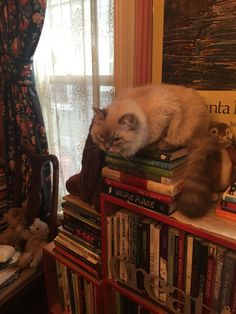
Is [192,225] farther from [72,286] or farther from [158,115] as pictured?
[72,286]

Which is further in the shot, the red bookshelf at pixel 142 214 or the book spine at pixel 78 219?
the book spine at pixel 78 219

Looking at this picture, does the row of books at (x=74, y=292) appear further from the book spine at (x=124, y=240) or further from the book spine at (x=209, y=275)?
the book spine at (x=209, y=275)

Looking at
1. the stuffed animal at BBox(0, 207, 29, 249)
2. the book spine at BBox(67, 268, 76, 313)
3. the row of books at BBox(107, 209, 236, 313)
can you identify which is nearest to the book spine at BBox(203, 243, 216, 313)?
the row of books at BBox(107, 209, 236, 313)


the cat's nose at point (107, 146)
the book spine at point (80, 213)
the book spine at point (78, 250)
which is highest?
the cat's nose at point (107, 146)

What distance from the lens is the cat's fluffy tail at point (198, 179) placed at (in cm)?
75

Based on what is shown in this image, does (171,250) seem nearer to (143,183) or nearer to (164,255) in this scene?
(164,255)

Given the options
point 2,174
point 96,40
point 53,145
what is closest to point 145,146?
point 96,40

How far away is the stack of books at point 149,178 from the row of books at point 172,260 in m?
0.09

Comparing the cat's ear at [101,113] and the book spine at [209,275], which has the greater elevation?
the cat's ear at [101,113]

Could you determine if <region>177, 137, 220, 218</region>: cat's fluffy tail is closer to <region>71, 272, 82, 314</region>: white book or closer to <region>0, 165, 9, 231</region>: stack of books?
<region>71, 272, 82, 314</region>: white book

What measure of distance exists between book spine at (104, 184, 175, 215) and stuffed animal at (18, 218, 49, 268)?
2.38 feet

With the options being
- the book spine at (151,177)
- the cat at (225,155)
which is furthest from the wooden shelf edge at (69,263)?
the cat at (225,155)

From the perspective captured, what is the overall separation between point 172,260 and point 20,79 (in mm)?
1274

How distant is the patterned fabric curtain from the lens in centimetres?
138
